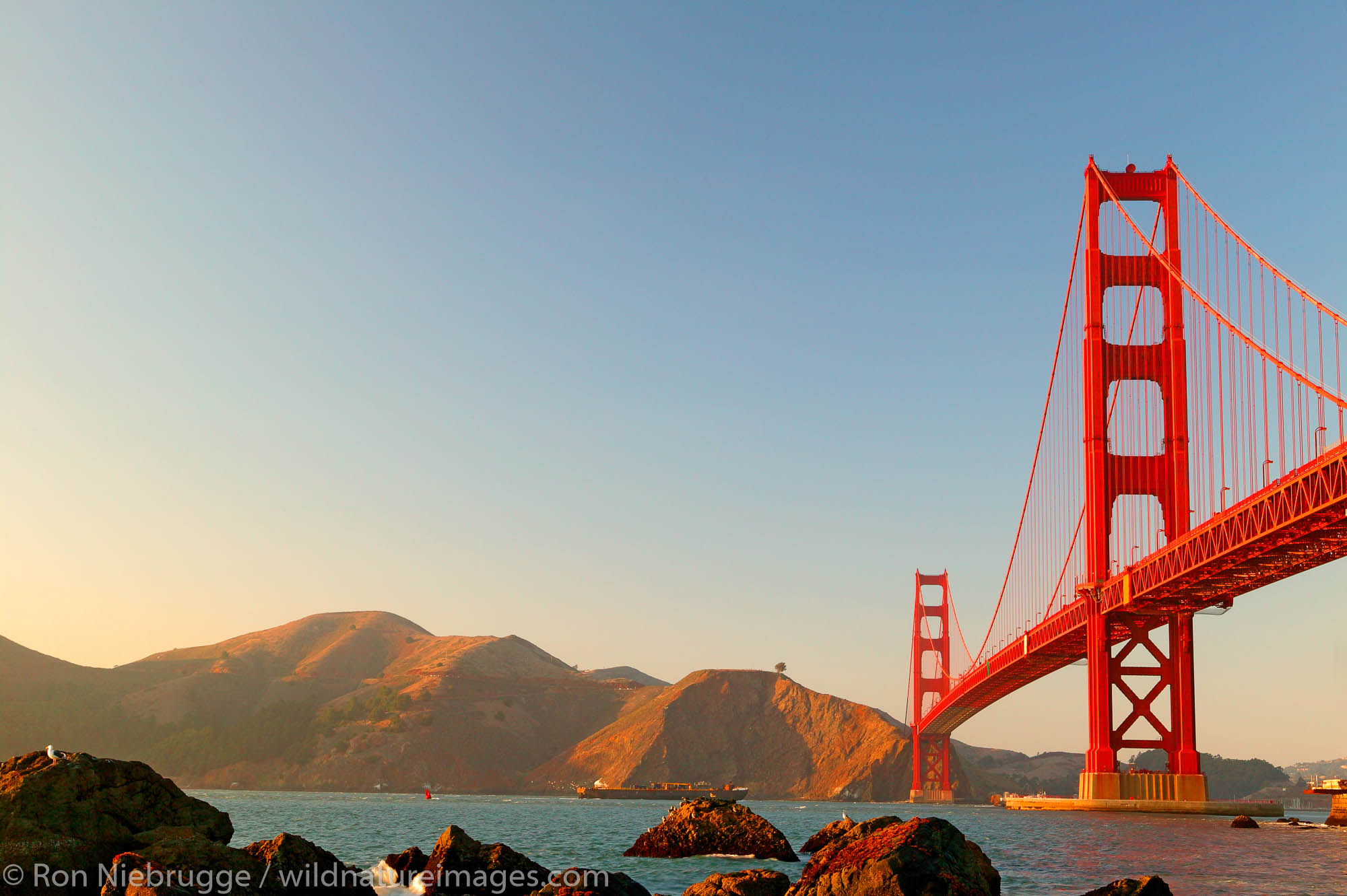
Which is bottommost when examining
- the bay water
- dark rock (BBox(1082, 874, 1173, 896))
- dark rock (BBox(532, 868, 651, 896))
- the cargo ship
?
the cargo ship

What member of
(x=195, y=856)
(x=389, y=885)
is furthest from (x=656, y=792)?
(x=195, y=856)

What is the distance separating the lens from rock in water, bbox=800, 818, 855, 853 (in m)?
29.5

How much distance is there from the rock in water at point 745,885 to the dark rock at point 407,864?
5731 mm

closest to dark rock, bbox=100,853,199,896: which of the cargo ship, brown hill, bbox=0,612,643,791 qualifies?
the cargo ship

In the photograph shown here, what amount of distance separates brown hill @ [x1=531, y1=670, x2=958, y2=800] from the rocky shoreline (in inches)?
5116

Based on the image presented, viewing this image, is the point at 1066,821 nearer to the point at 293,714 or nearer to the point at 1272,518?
the point at 1272,518

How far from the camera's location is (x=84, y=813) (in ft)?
57.6

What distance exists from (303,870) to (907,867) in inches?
354

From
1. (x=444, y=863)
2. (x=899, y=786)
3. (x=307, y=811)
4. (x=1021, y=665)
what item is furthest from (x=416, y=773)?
(x=444, y=863)

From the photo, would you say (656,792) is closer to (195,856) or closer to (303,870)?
Result: (303,870)

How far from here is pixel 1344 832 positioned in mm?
49062

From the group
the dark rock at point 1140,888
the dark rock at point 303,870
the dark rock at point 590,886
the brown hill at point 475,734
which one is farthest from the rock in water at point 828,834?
the brown hill at point 475,734

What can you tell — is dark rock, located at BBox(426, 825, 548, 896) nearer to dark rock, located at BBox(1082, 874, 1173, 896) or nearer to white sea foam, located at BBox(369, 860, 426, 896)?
white sea foam, located at BBox(369, 860, 426, 896)

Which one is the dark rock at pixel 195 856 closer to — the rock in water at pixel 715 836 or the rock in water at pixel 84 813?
the rock in water at pixel 84 813
